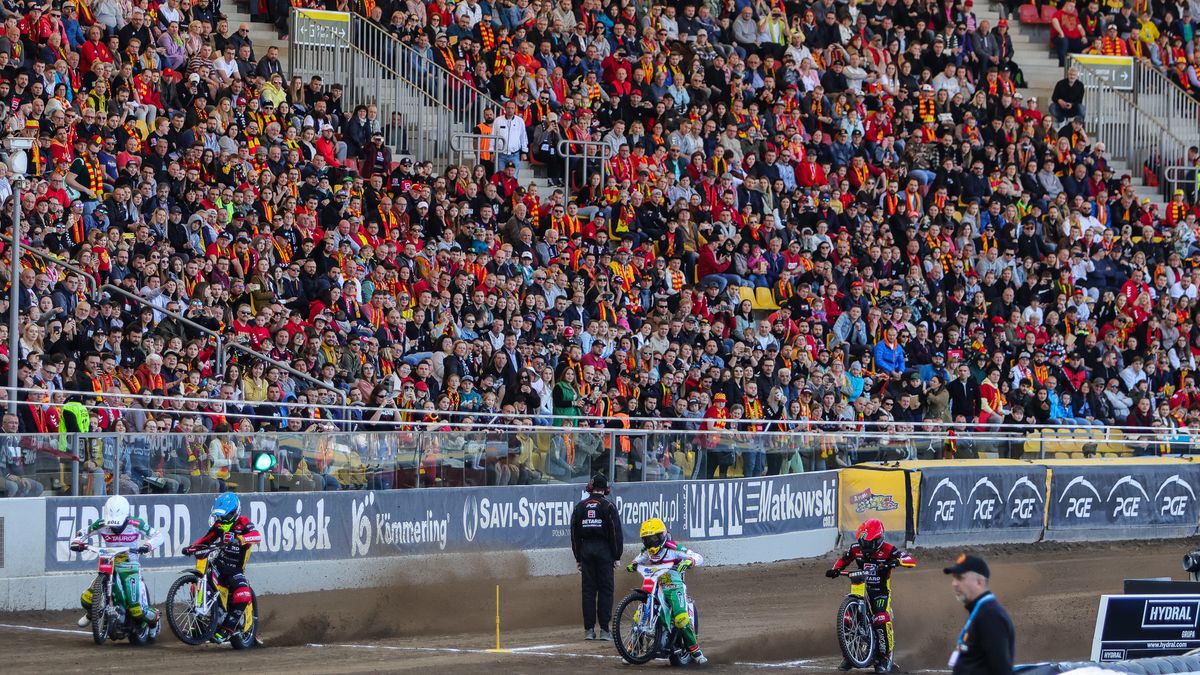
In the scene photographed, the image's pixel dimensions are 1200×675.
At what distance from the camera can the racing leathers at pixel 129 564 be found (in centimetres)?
1742

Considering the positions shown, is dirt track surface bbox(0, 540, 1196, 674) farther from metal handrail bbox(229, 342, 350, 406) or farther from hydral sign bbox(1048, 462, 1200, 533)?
hydral sign bbox(1048, 462, 1200, 533)

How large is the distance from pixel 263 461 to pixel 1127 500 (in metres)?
14.6

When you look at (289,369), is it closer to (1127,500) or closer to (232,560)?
(232,560)

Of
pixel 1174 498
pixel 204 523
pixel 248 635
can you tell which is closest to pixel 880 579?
pixel 248 635

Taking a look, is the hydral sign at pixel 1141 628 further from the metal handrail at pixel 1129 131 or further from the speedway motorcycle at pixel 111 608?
the metal handrail at pixel 1129 131

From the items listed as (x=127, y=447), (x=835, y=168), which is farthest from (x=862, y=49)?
(x=127, y=447)

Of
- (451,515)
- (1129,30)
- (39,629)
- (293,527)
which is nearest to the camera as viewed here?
(39,629)

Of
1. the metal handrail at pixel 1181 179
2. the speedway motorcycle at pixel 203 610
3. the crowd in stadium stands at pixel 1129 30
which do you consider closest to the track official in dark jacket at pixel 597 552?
the speedway motorcycle at pixel 203 610

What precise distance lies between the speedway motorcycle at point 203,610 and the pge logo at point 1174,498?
16871 mm

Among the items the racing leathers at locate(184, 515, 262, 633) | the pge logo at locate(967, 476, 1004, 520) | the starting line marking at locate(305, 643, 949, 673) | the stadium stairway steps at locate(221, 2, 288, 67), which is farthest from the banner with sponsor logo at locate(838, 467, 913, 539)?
the racing leathers at locate(184, 515, 262, 633)

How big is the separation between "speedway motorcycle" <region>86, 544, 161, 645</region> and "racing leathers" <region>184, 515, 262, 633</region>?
65 cm

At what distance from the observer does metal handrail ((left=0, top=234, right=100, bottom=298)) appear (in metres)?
21.8

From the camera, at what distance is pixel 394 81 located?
99.9 ft

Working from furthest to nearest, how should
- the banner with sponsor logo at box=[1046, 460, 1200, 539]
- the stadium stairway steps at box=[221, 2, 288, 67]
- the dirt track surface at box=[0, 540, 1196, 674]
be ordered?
1. the stadium stairway steps at box=[221, 2, 288, 67]
2. the banner with sponsor logo at box=[1046, 460, 1200, 539]
3. the dirt track surface at box=[0, 540, 1196, 674]
